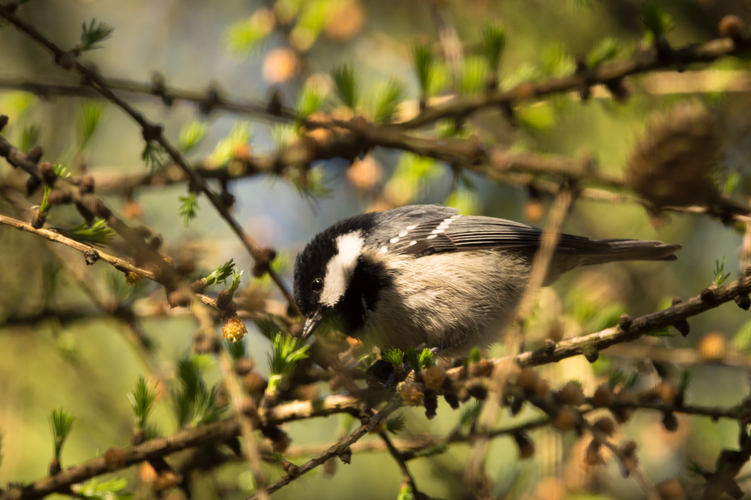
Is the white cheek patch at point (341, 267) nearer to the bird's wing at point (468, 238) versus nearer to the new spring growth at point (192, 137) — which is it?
the bird's wing at point (468, 238)

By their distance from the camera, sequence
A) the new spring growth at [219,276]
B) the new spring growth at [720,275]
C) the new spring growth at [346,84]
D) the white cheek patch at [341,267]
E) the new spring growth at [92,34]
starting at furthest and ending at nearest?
the white cheek patch at [341,267] → the new spring growth at [346,84] → the new spring growth at [92,34] → the new spring growth at [720,275] → the new spring growth at [219,276]

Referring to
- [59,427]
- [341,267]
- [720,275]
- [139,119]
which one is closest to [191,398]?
[59,427]

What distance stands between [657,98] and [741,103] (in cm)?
115

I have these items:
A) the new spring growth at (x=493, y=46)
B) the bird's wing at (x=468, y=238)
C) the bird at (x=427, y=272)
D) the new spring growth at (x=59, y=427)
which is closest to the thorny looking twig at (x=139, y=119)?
the new spring growth at (x=59, y=427)

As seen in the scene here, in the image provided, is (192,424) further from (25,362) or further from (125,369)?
(125,369)

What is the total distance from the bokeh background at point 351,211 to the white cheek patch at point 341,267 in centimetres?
35

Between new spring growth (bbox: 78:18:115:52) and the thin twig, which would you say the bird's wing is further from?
new spring growth (bbox: 78:18:115:52)

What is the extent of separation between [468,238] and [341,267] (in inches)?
33.8

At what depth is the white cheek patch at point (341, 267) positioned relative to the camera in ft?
10.5

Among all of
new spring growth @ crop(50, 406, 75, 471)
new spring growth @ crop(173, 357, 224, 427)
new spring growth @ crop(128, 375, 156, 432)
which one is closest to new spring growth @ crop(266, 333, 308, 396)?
new spring growth @ crop(173, 357, 224, 427)

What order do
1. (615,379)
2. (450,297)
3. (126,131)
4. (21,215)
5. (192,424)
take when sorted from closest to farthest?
(192,424)
(615,379)
(21,215)
(450,297)
(126,131)

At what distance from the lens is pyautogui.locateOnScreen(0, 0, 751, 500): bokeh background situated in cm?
303

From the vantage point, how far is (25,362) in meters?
3.79

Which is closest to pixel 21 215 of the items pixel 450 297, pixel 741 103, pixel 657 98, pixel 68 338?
pixel 68 338
